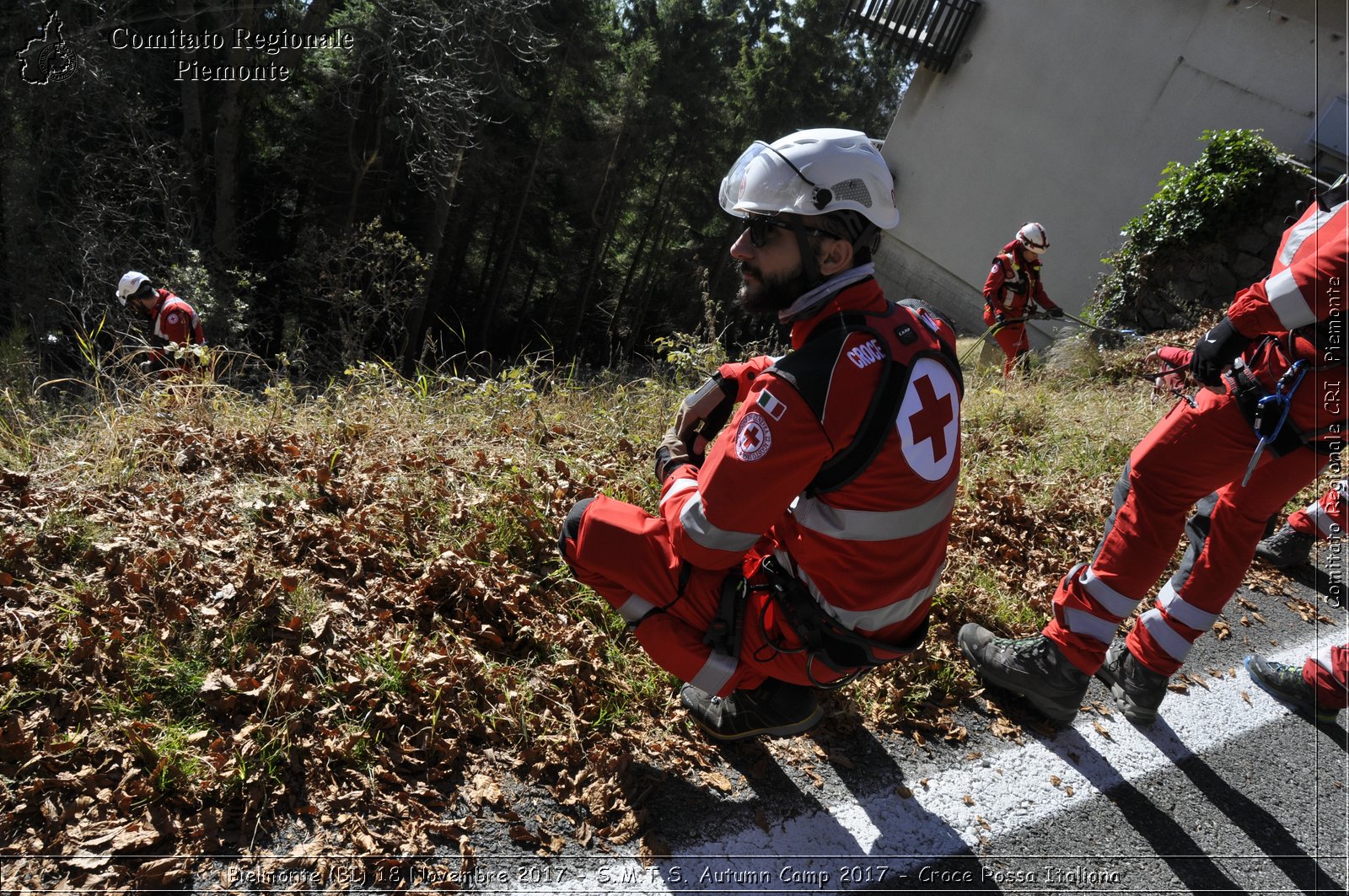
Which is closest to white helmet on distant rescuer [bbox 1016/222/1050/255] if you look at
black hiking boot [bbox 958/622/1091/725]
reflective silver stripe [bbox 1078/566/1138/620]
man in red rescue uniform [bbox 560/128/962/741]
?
reflective silver stripe [bbox 1078/566/1138/620]

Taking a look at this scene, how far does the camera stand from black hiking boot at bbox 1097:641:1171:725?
332 centimetres

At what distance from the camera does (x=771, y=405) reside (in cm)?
226

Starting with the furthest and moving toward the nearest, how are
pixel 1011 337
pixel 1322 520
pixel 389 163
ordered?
pixel 389 163 → pixel 1011 337 → pixel 1322 520

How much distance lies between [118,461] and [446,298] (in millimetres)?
25077

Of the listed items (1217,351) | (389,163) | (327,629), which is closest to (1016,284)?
(1217,351)

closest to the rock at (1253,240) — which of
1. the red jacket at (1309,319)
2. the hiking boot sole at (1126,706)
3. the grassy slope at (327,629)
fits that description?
the grassy slope at (327,629)

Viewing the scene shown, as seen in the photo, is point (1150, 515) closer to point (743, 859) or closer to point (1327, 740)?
point (1327, 740)

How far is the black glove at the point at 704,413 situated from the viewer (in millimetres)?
2998

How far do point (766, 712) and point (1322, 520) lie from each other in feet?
13.4

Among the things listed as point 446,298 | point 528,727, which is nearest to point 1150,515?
point 528,727

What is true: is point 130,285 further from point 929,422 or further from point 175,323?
point 929,422

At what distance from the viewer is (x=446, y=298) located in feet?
90.5

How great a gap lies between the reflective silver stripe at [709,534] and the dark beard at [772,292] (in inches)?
26.6

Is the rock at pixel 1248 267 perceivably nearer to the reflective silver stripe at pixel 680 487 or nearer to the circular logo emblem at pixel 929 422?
the circular logo emblem at pixel 929 422
